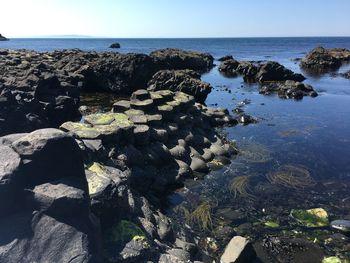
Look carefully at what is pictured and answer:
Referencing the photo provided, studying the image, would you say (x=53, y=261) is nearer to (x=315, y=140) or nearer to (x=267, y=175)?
(x=267, y=175)

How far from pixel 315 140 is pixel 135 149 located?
16.1m

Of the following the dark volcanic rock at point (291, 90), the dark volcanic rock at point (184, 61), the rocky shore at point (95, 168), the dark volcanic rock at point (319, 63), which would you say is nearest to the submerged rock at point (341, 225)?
the rocky shore at point (95, 168)

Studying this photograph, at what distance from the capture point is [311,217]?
1652 cm

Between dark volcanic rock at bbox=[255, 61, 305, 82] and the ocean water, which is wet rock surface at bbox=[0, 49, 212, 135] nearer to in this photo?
the ocean water

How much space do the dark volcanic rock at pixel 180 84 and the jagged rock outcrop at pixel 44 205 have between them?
3409 cm

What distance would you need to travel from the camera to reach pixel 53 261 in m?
8.98

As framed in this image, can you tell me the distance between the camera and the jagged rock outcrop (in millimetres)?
9047

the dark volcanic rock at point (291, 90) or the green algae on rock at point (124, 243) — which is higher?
the green algae on rock at point (124, 243)

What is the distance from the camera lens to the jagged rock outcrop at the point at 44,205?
905 centimetres

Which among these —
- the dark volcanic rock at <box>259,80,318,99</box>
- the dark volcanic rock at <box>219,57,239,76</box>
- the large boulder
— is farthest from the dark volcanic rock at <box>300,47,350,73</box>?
the large boulder

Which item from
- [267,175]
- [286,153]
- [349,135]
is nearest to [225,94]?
[349,135]

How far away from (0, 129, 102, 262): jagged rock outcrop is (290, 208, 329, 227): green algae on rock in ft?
33.1

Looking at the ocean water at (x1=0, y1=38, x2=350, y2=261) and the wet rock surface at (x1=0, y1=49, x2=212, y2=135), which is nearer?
the ocean water at (x1=0, y1=38, x2=350, y2=261)

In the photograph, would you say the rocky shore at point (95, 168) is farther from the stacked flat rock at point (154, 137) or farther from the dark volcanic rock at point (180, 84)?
the dark volcanic rock at point (180, 84)
